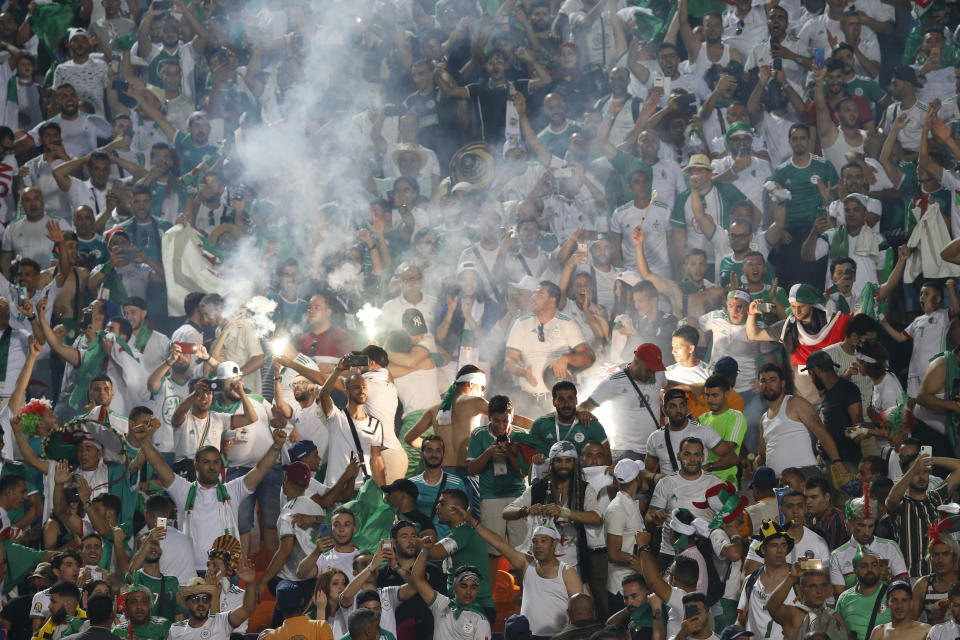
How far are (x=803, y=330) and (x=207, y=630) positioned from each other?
5755 mm

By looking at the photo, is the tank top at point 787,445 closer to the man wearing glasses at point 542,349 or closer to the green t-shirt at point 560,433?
the green t-shirt at point 560,433

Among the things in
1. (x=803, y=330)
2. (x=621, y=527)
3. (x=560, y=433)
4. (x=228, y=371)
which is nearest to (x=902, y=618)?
(x=621, y=527)

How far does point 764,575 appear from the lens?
10773 mm

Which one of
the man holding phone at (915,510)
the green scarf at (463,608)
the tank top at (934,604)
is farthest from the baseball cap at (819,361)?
the green scarf at (463,608)

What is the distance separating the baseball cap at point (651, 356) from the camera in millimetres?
12828

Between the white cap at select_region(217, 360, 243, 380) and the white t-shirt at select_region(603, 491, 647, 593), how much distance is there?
3787mm

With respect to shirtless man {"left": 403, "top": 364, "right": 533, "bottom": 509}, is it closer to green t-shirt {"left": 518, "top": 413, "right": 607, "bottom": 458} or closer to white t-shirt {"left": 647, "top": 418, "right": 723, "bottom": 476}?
green t-shirt {"left": 518, "top": 413, "right": 607, "bottom": 458}

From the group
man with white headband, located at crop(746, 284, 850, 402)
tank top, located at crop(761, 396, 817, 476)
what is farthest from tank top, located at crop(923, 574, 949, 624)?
man with white headband, located at crop(746, 284, 850, 402)

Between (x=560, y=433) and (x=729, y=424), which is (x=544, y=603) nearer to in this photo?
(x=560, y=433)

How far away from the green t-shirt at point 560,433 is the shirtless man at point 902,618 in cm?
261

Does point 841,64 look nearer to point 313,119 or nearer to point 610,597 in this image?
point 313,119

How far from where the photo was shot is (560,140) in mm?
16875

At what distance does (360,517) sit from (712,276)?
4.73 metres

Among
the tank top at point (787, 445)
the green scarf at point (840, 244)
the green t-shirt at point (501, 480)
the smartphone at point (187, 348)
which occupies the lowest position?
the tank top at point (787, 445)
